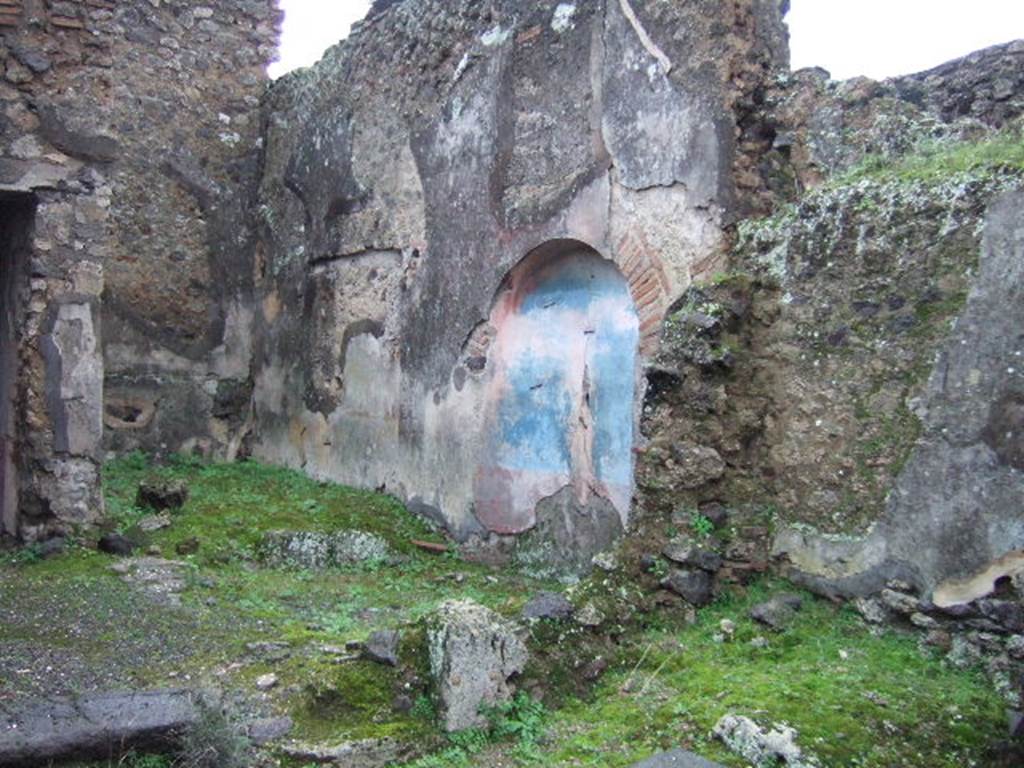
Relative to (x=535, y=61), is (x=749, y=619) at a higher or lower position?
lower

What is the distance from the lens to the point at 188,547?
7.03 m

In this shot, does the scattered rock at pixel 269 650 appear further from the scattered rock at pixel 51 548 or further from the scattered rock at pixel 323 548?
the scattered rock at pixel 323 548

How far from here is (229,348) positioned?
10688mm

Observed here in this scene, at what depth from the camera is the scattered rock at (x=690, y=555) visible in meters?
5.32

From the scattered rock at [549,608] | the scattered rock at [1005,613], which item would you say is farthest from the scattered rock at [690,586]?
the scattered rock at [1005,613]

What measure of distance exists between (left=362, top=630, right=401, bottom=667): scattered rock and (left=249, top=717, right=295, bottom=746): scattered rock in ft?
1.41

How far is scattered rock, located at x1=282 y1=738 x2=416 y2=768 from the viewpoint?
3910mm

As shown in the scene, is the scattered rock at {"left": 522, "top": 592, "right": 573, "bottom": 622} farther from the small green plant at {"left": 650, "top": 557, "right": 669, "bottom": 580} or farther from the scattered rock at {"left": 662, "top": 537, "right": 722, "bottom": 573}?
the scattered rock at {"left": 662, "top": 537, "right": 722, "bottom": 573}

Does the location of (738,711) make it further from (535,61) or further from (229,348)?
(229,348)

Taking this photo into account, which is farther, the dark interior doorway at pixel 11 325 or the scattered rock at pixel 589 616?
the dark interior doorway at pixel 11 325

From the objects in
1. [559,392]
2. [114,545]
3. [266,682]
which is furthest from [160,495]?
[266,682]

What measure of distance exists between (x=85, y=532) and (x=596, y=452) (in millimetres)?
3233

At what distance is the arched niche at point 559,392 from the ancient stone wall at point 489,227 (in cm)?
2

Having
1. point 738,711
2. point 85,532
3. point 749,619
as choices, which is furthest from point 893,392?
point 85,532
